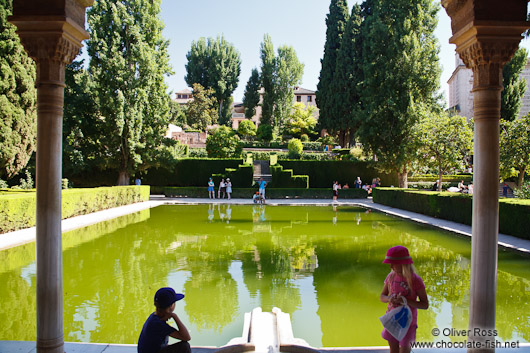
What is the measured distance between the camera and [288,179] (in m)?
27.1

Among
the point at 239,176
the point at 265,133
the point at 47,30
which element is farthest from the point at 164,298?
the point at 265,133

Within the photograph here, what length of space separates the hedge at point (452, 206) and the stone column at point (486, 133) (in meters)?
8.43

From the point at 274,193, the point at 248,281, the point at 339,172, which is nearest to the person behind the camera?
the point at 248,281

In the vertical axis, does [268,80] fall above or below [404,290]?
above

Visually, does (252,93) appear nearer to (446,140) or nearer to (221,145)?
(221,145)

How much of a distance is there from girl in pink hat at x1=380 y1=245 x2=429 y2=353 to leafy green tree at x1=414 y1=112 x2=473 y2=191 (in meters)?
17.7

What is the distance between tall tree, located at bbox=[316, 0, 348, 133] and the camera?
128 feet

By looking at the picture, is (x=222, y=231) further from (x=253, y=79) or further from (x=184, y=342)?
(x=253, y=79)

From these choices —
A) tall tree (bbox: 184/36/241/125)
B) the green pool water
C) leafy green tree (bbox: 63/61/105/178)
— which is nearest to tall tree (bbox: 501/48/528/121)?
the green pool water

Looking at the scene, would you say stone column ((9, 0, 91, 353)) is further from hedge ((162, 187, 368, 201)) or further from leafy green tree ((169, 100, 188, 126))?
leafy green tree ((169, 100, 188, 126))

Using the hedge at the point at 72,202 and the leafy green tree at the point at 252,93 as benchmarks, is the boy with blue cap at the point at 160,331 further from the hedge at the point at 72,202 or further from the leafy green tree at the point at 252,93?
the leafy green tree at the point at 252,93

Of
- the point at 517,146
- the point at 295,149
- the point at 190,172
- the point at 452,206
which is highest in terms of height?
the point at 295,149

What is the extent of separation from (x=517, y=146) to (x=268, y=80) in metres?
37.0

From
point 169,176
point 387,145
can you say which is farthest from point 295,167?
point 169,176
